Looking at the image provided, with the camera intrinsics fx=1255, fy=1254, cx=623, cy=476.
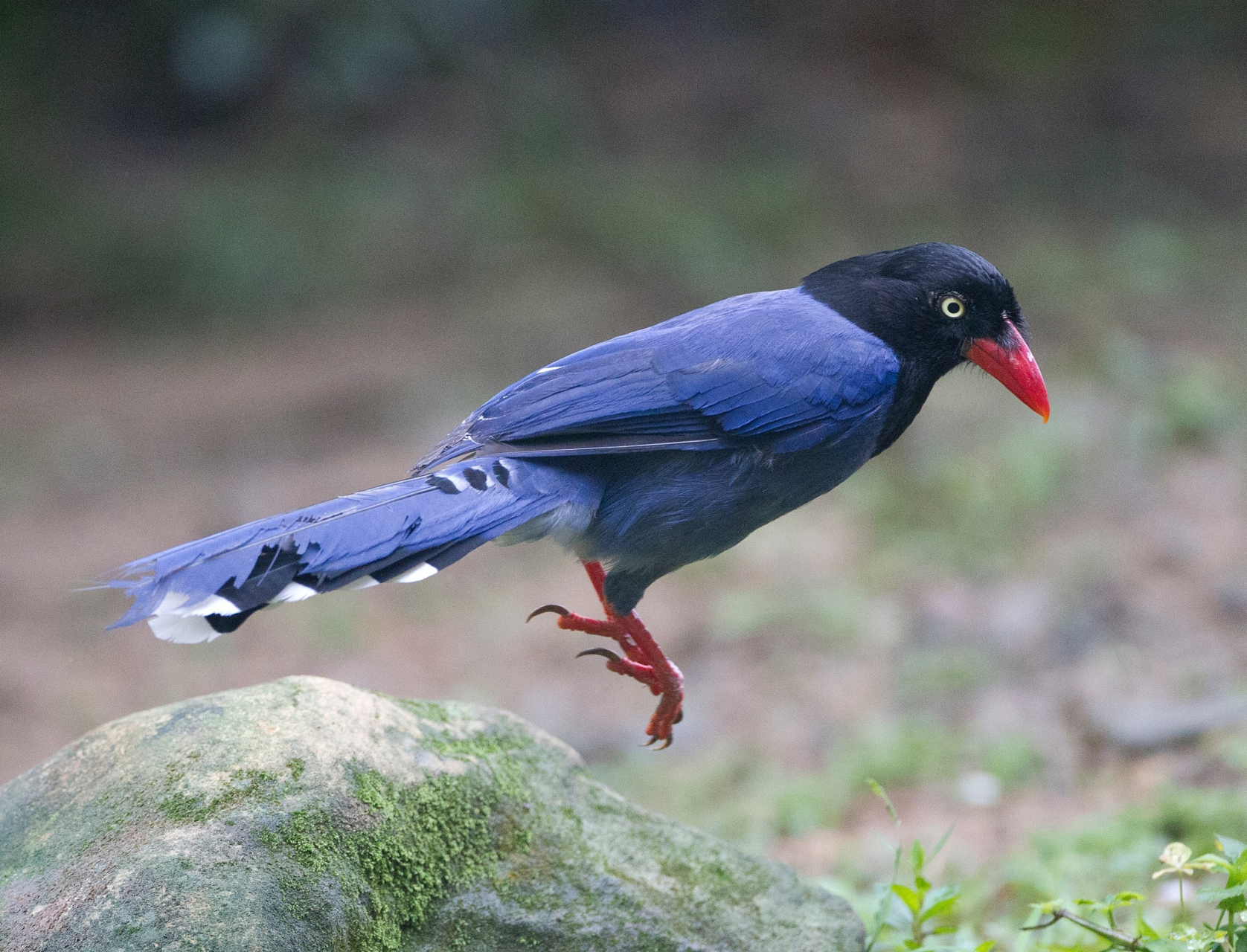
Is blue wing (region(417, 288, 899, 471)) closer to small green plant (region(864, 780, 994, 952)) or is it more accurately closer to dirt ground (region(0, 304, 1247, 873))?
small green plant (region(864, 780, 994, 952))

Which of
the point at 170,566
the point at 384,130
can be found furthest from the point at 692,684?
the point at 384,130

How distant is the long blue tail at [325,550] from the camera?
2.48 meters

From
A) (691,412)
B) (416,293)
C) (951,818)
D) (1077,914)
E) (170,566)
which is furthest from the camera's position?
(416,293)

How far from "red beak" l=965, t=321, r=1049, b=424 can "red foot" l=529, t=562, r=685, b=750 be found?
119 centimetres

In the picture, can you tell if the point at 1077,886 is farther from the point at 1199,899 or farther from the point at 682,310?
the point at 682,310

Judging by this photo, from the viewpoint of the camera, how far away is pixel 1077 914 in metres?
3.04

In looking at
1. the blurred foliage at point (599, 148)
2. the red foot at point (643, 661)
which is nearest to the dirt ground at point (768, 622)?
the red foot at point (643, 661)

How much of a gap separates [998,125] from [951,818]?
27.6 ft

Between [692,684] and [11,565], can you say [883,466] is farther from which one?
[11,565]

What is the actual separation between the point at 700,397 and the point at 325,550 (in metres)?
1.11

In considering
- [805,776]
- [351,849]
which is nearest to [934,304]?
[351,849]

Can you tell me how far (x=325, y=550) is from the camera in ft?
8.57

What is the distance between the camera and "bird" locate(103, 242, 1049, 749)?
3.20 meters

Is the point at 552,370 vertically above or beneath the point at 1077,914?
above
